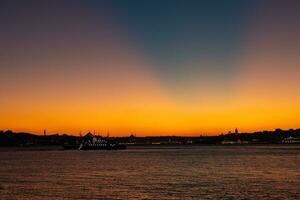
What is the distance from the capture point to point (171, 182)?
210 feet

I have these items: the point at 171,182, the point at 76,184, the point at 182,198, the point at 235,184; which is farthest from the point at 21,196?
the point at 235,184

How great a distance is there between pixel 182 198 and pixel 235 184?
14.5 m

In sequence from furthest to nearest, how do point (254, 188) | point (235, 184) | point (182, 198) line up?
point (235, 184)
point (254, 188)
point (182, 198)

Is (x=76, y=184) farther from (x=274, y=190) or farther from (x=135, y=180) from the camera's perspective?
(x=274, y=190)

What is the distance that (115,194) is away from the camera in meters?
51.0

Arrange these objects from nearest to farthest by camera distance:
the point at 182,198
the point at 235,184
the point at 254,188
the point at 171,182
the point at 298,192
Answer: the point at 182,198
the point at 298,192
the point at 254,188
the point at 235,184
the point at 171,182

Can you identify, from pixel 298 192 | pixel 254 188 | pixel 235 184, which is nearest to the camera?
pixel 298 192

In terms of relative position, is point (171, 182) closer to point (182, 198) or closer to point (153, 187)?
point (153, 187)

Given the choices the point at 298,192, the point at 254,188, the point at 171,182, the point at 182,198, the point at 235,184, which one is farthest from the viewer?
the point at 171,182

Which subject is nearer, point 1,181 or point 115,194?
point 115,194

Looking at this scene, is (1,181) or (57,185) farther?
(1,181)

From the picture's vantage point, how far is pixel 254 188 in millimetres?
55469

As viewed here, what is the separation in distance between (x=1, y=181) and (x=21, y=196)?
19.4 metres

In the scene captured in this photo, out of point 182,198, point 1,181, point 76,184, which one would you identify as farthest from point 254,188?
point 1,181
